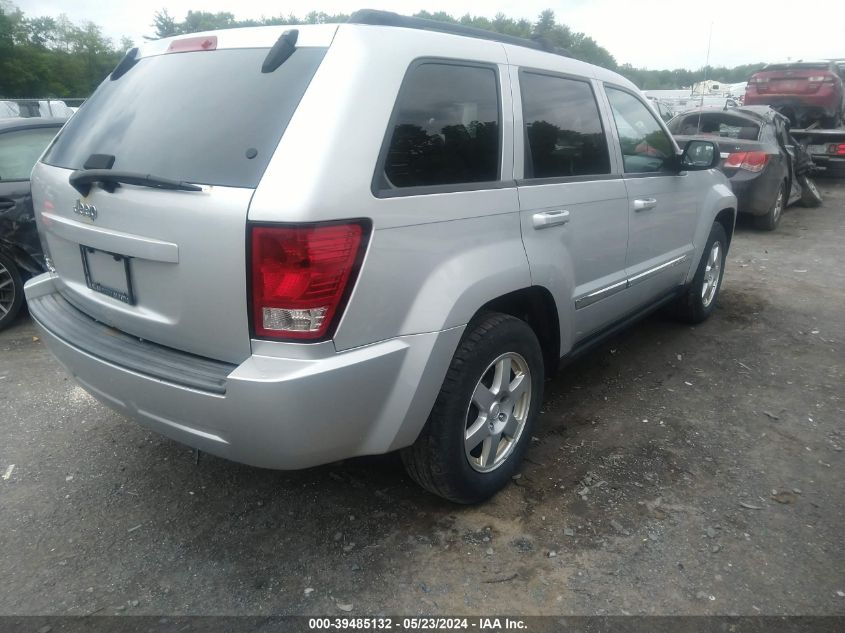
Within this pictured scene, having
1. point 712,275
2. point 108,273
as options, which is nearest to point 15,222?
point 108,273

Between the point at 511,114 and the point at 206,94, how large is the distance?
1.22 meters

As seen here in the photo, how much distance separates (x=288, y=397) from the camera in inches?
75.4

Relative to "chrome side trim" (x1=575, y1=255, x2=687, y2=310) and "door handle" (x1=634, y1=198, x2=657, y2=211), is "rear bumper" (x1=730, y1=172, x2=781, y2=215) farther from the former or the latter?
"door handle" (x1=634, y1=198, x2=657, y2=211)

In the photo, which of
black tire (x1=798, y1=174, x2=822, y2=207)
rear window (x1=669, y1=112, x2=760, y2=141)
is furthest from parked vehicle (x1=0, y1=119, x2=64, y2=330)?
black tire (x1=798, y1=174, x2=822, y2=207)

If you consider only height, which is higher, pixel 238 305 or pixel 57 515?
pixel 238 305

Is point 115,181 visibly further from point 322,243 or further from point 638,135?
point 638,135

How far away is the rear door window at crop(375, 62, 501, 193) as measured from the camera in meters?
2.17

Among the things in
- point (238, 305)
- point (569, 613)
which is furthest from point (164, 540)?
point (569, 613)

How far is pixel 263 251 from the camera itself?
1.89m

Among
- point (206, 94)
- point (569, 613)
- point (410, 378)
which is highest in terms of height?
point (206, 94)

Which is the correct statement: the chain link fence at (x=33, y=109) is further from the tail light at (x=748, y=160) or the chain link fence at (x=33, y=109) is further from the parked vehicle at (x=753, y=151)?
the tail light at (x=748, y=160)

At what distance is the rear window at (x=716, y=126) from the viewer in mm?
8531

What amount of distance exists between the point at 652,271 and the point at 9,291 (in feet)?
15.5

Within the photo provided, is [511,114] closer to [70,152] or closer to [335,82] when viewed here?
[335,82]
